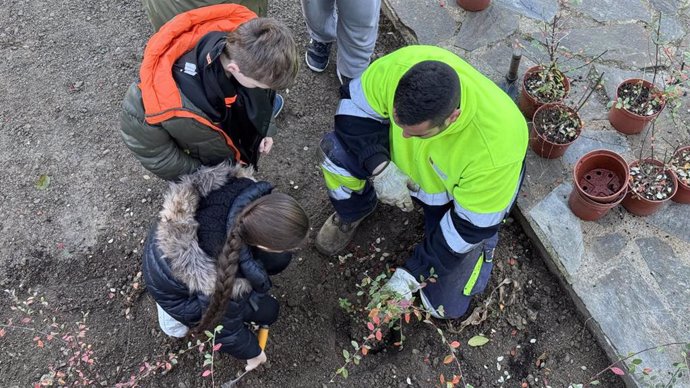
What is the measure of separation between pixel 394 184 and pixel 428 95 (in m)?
0.87

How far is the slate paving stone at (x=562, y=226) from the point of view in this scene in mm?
3154

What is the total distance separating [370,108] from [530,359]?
157 cm

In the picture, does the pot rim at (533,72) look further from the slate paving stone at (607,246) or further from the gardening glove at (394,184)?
the gardening glove at (394,184)

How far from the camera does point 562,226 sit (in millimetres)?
3236

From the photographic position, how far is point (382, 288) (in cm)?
298

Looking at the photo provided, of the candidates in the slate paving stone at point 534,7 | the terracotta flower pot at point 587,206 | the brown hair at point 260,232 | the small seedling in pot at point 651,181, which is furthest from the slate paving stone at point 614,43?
the brown hair at point 260,232

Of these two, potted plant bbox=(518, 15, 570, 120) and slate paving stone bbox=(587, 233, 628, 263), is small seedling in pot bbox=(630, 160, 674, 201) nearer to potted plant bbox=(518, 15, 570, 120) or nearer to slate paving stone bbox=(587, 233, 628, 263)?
slate paving stone bbox=(587, 233, 628, 263)

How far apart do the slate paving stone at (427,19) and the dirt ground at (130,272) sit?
68 cm

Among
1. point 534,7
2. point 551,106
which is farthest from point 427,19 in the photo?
point 551,106

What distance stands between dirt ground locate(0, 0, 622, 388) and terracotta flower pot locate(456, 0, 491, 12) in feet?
3.54

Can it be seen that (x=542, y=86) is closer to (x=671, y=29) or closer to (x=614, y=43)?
(x=614, y=43)

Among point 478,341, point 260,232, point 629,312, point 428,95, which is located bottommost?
point 478,341

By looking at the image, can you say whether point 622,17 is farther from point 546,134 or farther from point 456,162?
point 456,162

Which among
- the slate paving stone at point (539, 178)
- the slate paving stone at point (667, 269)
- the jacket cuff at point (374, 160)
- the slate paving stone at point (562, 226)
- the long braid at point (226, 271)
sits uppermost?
the long braid at point (226, 271)
